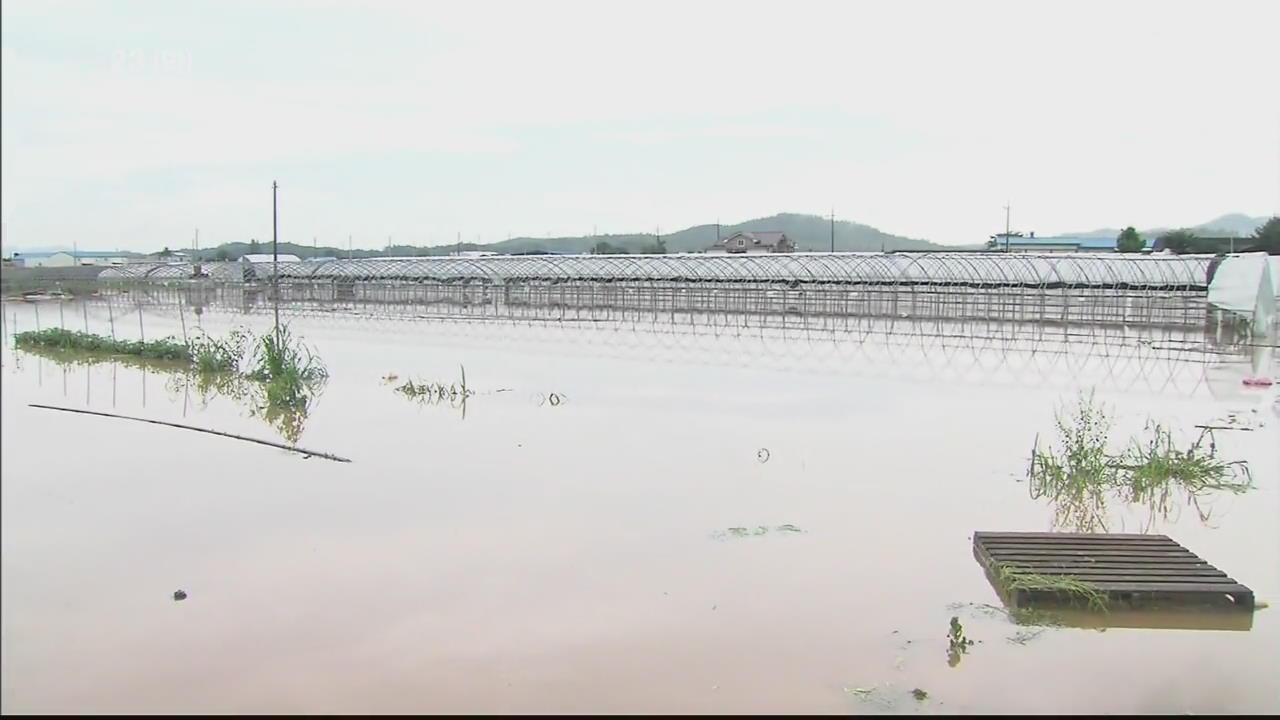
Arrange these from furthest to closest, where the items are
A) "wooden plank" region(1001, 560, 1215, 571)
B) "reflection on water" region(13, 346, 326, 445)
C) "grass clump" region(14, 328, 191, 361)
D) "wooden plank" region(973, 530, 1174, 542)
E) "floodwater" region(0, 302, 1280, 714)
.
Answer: "grass clump" region(14, 328, 191, 361) → "reflection on water" region(13, 346, 326, 445) → "wooden plank" region(973, 530, 1174, 542) → "wooden plank" region(1001, 560, 1215, 571) → "floodwater" region(0, 302, 1280, 714)

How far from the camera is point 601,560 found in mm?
5980

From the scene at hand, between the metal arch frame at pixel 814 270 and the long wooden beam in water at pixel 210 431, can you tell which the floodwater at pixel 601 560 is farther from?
the metal arch frame at pixel 814 270

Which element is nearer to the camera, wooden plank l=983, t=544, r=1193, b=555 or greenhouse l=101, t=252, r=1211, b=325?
wooden plank l=983, t=544, r=1193, b=555

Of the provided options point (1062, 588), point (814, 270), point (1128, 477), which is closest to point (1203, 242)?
point (814, 270)

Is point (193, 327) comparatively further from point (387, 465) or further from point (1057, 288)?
point (1057, 288)

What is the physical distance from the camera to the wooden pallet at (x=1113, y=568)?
5.44 metres

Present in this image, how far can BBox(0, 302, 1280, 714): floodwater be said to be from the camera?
4.47 m

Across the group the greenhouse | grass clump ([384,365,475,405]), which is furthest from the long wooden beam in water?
the greenhouse

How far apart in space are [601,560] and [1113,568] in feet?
9.34

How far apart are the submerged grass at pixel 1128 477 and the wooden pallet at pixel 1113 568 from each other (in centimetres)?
107

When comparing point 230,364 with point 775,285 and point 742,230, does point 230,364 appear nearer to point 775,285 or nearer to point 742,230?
point 775,285

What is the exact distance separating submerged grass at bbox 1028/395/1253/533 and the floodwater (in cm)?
18

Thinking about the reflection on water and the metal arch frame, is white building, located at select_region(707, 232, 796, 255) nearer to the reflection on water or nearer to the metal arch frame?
the metal arch frame

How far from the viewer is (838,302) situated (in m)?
25.4
